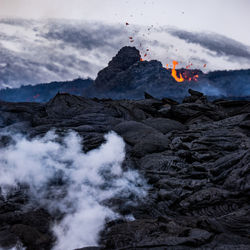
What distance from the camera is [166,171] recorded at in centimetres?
1289

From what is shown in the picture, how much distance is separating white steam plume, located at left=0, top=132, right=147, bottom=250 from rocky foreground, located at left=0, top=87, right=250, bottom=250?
1.47 feet

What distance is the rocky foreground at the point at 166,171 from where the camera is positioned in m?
7.28

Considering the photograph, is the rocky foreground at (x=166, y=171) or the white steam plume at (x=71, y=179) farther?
the white steam plume at (x=71, y=179)

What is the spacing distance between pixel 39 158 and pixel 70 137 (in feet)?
9.80

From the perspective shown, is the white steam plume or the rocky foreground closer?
the rocky foreground

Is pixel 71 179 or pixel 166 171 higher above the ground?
pixel 166 171

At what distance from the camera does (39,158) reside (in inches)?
497

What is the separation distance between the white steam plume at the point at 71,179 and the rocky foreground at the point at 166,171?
0.45 metres

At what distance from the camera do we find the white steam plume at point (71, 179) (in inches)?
340

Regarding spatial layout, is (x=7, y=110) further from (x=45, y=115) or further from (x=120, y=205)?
(x=120, y=205)

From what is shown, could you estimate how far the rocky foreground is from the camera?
7277 millimetres

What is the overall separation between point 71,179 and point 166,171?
4290 mm

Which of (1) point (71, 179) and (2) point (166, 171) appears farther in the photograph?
(2) point (166, 171)

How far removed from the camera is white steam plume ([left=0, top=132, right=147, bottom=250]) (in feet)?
28.4
